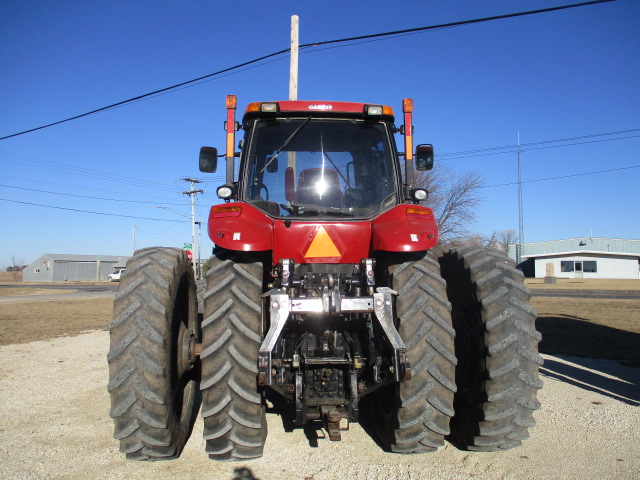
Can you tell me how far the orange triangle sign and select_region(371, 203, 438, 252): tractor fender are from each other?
1.17ft

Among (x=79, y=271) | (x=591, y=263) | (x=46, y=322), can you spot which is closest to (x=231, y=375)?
(x=46, y=322)

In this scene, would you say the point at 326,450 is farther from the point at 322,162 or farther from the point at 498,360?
the point at 322,162

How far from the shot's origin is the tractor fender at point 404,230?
3.84m

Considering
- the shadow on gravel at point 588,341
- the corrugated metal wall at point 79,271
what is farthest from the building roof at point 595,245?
the corrugated metal wall at point 79,271

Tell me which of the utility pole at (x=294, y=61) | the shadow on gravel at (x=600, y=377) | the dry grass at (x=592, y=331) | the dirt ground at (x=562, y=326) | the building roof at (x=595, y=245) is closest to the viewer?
the shadow on gravel at (x=600, y=377)

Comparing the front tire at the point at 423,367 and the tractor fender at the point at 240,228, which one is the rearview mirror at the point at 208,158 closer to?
the tractor fender at the point at 240,228

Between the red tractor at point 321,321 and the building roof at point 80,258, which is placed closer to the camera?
the red tractor at point 321,321

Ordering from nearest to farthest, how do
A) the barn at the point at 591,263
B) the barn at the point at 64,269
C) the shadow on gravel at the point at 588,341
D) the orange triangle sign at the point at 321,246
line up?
the orange triangle sign at the point at 321,246 < the shadow on gravel at the point at 588,341 < the barn at the point at 591,263 < the barn at the point at 64,269

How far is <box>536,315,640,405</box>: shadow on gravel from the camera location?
21.0 feet

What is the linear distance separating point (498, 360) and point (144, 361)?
2656mm

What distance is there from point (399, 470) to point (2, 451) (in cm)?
332

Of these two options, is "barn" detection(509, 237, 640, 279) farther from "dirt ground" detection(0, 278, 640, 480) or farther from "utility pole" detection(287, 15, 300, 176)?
"dirt ground" detection(0, 278, 640, 480)

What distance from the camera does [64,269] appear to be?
254 ft

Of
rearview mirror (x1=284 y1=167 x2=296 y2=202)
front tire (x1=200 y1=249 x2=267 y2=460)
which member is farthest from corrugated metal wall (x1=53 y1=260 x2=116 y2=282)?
front tire (x1=200 y1=249 x2=267 y2=460)
